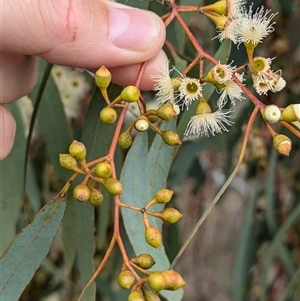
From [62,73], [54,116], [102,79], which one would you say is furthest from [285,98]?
[102,79]

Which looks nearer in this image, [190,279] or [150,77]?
[150,77]

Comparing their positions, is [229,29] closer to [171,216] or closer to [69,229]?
[171,216]

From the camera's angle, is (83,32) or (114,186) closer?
(114,186)

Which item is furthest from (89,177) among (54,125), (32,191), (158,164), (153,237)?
(32,191)

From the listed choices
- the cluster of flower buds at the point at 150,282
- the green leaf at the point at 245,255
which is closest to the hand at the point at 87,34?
the cluster of flower buds at the point at 150,282

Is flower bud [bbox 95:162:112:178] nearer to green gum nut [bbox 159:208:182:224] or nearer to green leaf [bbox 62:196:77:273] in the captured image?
green gum nut [bbox 159:208:182:224]

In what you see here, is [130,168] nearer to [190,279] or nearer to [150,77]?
[150,77]
